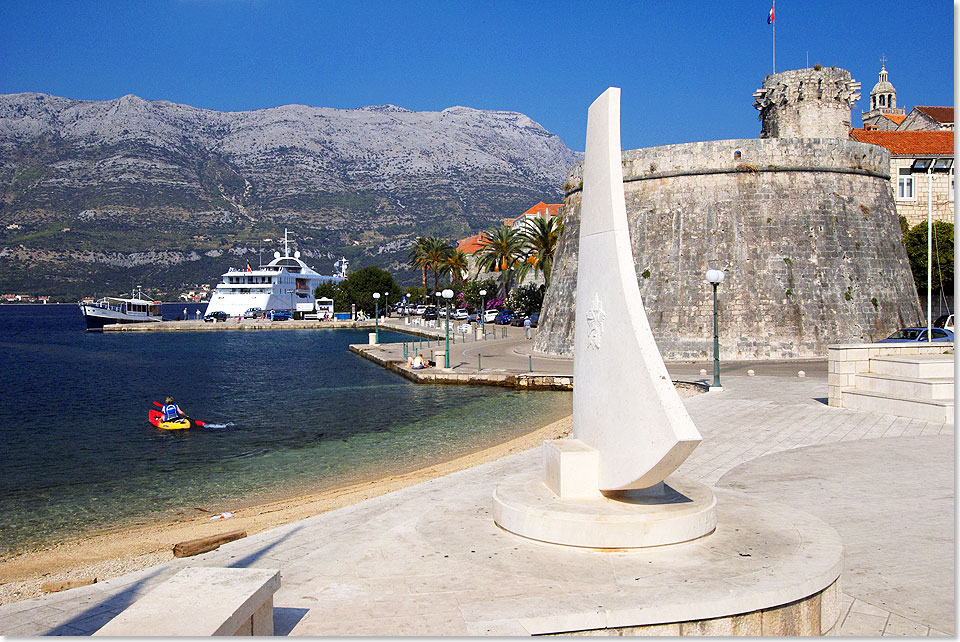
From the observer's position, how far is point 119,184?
183 m

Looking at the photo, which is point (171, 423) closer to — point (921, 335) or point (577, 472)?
point (577, 472)

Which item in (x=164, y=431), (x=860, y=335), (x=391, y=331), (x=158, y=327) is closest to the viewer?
(x=164, y=431)

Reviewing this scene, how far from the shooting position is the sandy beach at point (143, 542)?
8.75 meters

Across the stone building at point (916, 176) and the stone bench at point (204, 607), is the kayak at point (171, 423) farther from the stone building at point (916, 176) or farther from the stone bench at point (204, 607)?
the stone building at point (916, 176)

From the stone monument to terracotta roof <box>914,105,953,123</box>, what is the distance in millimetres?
58153

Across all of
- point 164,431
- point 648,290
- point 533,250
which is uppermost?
point 533,250

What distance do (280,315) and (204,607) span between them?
9398cm

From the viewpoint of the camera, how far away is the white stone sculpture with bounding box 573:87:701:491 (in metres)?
6.21

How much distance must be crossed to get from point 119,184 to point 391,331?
14157 cm

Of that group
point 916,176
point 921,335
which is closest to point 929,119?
point 916,176

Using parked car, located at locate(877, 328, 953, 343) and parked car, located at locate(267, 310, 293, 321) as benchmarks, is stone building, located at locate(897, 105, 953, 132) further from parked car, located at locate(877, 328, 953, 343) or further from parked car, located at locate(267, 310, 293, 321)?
parked car, located at locate(267, 310, 293, 321)

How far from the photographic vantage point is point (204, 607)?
402 centimetres

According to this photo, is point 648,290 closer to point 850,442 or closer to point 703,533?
point 850,442

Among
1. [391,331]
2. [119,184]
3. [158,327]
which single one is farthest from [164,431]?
[119,184]
